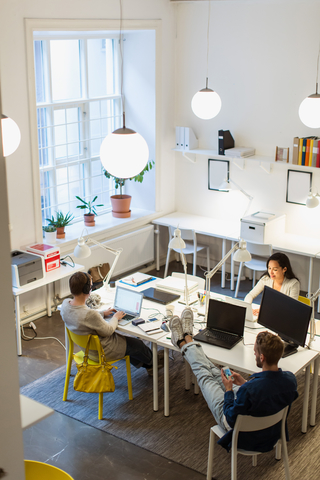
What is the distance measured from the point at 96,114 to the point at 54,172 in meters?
1.09

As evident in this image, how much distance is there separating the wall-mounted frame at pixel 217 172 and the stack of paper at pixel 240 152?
302mm

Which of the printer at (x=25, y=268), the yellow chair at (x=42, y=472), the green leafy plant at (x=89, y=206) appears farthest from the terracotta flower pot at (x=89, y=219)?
the yellow chair at (x=42, y=472)

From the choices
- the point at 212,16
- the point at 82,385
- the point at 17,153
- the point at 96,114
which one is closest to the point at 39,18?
the point at 17,153

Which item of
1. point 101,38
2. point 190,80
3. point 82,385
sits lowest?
point 82,385

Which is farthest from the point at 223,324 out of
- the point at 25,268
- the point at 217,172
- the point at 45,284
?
the point at 217,172

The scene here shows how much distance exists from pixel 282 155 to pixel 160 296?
8.65 ft

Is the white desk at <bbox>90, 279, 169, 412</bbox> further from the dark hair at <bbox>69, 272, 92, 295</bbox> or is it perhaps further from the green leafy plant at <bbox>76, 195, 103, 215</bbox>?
the green leafy plant at <bbox>76, 195, 103, 215</bbox>

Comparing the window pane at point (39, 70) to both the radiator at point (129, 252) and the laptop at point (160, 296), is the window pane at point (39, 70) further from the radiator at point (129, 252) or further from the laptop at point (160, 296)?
the laptop at point (160, 296)

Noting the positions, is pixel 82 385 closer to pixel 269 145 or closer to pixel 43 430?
pixel 43 430

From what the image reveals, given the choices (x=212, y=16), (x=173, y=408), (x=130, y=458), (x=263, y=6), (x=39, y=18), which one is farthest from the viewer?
(x=212, y=16)

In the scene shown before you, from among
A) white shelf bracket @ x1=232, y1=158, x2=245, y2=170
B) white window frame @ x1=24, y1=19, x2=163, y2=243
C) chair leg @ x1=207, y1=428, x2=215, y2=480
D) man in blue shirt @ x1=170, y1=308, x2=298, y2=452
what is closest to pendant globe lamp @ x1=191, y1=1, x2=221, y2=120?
white shelf bracket @ x1=232, y1=158, x2=245, y2=170

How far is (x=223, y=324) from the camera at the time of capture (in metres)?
4.17

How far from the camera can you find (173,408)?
4383 millimetres

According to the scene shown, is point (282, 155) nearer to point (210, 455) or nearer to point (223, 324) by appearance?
point (223, 324)
